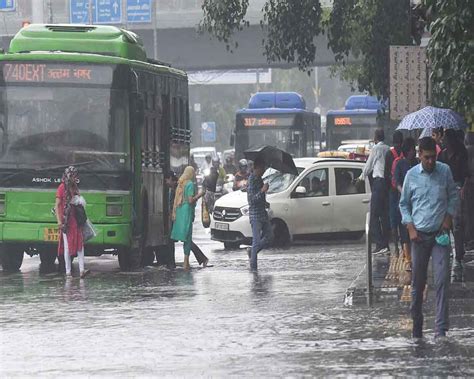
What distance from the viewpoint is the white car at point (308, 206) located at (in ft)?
97.6

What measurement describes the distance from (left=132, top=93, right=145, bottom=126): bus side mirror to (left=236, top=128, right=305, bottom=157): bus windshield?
25.7 metres

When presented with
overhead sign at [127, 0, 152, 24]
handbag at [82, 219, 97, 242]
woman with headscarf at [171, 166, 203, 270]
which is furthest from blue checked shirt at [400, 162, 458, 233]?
overhead sign at [127, 0, 152, 24]

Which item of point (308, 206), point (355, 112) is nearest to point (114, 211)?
point (308, 206)

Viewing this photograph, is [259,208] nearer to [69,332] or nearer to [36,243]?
[36,243]

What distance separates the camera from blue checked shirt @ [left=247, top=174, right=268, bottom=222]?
23312mm

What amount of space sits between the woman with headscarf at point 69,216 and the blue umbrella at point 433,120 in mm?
4690

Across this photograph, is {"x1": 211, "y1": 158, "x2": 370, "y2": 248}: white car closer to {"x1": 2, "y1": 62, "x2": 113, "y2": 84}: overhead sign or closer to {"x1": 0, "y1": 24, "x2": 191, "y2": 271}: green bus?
{"x1": 0, "y1": 24, "x2": 191, "y2": 271}: green bus

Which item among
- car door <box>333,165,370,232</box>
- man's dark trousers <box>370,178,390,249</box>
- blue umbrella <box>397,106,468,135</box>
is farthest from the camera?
car door <box>333,165,370,232</box>

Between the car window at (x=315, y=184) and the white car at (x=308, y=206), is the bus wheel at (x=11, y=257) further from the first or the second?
the car window at (x=315, y=184)

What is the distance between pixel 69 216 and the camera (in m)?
21.9

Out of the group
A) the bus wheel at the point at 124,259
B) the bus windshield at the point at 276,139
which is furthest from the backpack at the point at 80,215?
the bus windshield at the point at 276,139

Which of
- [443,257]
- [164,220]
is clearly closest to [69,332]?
[443,257]

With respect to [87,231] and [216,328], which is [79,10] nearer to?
[87,231]

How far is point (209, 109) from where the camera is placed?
Result: 131m
